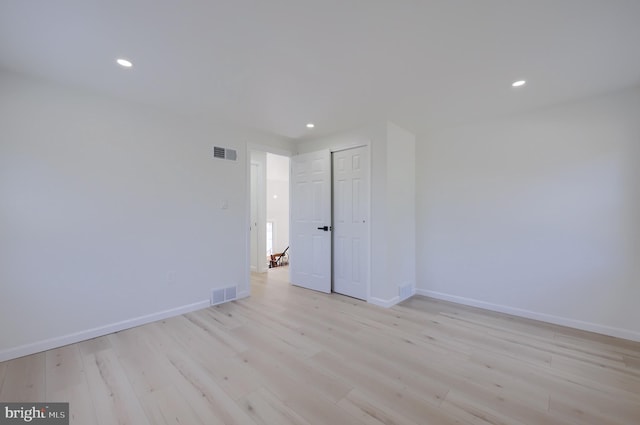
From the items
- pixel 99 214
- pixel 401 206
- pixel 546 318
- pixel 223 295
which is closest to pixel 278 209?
pixel 223 295

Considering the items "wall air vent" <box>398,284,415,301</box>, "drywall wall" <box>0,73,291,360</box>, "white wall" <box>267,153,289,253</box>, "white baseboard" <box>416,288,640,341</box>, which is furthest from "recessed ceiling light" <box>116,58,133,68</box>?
"white wall" <box>267,153,289,253</box>

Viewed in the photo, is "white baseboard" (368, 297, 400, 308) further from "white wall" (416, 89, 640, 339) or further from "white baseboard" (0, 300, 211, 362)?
"white baseboard" (0, 300, 211, 362)

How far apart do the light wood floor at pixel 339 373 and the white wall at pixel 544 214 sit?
418mm

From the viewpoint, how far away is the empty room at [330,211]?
1.71 metres

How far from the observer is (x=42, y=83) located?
241 centimetres

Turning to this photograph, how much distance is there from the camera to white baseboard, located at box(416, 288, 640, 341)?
2624mm

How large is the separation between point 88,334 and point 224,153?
2.40 metres

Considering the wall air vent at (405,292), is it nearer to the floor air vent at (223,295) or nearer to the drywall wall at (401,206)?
the drywall wall at (401,206)

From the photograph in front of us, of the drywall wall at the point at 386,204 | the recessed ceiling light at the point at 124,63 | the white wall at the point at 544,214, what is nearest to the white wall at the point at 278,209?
the drywall wall at the point at 386,204

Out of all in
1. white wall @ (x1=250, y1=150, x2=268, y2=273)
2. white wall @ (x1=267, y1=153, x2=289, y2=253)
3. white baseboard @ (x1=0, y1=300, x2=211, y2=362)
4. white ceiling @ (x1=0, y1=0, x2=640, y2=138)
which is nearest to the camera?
white ceiling @ (x1=0, y1=0, x2=640, y2=138)

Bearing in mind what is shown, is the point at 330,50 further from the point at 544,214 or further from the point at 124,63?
the point at 544,214

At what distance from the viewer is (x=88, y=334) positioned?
2.61 meters

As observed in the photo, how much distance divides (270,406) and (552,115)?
3869 millimetres

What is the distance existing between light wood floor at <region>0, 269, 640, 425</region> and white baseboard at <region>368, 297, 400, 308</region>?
15.5 inches
